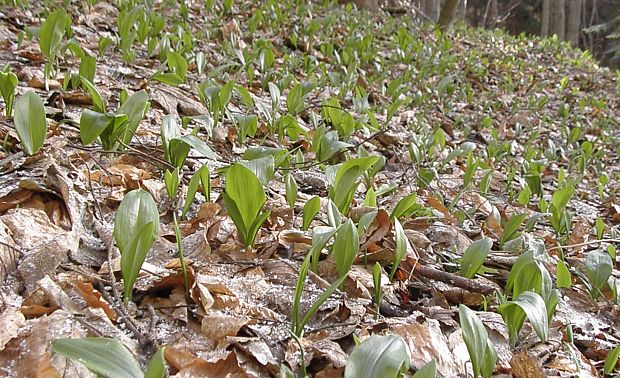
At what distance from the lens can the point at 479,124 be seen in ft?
16.8

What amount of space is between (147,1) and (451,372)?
498cm

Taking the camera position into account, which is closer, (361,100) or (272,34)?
(361,100)

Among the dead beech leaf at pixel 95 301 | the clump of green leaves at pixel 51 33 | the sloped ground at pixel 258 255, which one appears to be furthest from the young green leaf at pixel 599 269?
the clump of green leaves at pixel 51 33

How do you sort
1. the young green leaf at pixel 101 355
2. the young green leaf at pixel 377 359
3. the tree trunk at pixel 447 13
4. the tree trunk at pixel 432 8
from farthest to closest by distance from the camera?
the tree trunk at pixel 432 8 → the tree trunk at pixel 447 13 → the young green leaf at pixel 377 359 → the young green leaf at pixel 101 355

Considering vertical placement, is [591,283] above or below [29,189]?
below

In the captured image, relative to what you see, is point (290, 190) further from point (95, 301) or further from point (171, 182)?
point (95, 301)

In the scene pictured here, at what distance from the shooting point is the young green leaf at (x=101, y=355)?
77 centimetres

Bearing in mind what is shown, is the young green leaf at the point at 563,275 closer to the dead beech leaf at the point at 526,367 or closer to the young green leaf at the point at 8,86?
the dead beech leaf at the point at 526,367

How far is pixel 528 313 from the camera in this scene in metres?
1.21

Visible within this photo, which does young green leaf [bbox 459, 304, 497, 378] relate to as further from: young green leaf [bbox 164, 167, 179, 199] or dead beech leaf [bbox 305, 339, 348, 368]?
young green leaf [bbox 164, 167, 179, 199]

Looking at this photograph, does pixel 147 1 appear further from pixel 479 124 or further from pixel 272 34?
pixel 479 124

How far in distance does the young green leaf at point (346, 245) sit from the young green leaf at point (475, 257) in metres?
0.50

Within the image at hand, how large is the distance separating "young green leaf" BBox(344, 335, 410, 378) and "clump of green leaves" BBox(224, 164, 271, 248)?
1.91 feet

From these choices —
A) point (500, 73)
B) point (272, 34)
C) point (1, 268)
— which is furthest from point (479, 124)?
point (1, 268)
